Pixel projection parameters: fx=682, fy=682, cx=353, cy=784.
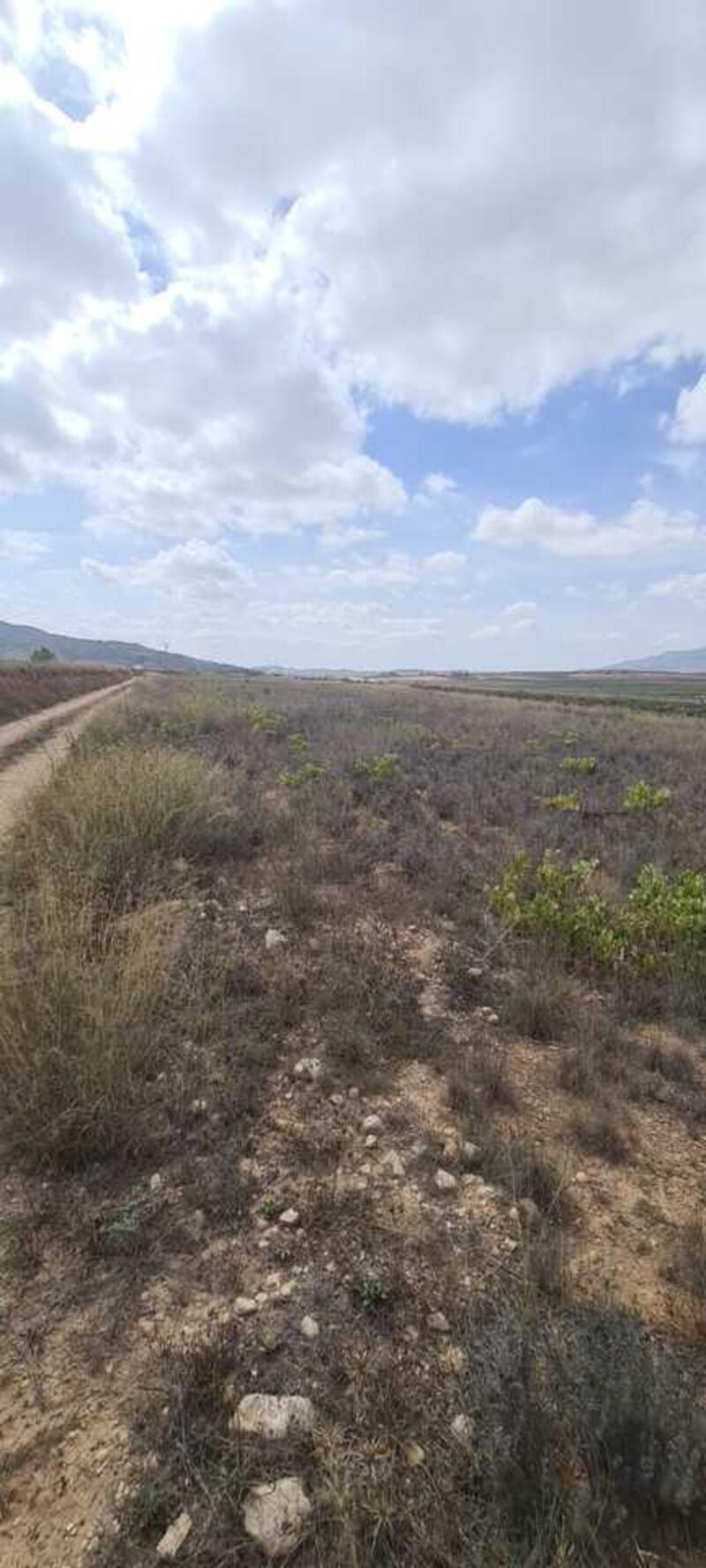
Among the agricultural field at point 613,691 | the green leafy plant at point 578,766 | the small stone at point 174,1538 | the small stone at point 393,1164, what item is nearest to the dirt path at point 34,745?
the small stone at point 393,1164

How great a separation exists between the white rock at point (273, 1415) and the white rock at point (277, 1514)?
0.12 metres

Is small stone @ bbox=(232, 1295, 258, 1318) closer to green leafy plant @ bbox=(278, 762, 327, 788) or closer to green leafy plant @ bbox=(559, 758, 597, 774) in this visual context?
green leafy plant @ bbox=(278, 762, 327, 788)

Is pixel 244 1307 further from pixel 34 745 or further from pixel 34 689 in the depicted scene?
pixel 34 689

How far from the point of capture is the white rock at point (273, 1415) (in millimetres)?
2088

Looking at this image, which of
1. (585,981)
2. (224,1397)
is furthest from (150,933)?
(585,981)

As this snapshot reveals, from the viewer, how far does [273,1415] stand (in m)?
2.12

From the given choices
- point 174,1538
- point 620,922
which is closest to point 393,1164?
point 174,1538

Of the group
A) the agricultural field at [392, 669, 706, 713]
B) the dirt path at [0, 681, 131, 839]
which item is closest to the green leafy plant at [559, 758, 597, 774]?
the dirt path at [0, 681, 131, 839]

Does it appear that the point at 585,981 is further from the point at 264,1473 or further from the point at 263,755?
the point at 263,755

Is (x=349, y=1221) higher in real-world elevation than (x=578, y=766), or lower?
lower

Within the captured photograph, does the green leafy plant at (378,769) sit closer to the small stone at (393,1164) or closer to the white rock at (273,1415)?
the small stone at (393,1164)

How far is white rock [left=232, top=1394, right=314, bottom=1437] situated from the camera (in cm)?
209

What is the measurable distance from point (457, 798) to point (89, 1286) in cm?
919

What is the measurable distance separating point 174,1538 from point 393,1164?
1.66 m
